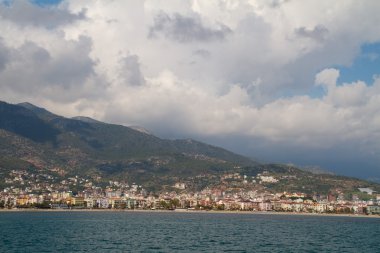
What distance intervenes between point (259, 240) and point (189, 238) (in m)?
10.8

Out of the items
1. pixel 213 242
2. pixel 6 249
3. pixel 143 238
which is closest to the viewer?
pixel 6 249

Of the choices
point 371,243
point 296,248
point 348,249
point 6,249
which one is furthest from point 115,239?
point 371,243

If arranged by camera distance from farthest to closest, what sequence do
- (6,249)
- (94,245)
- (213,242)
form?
(213,242) < (94,245) < (6,249)

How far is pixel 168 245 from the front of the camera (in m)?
70.7

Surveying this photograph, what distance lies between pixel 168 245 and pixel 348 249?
25.0 metres

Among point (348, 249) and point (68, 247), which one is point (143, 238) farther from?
point (348, 249)

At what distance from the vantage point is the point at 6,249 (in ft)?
210

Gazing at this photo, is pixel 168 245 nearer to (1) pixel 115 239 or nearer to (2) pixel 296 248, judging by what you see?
(1) pixel 115 239

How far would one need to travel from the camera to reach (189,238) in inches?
3233

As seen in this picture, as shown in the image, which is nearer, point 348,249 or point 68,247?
point 68,247

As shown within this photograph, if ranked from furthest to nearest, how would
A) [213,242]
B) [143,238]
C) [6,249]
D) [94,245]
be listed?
[143,238], [213,242], [94,245], [6,249]

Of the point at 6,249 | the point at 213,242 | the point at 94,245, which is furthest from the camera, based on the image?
the point at 213,242

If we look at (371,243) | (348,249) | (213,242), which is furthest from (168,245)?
(371,243)

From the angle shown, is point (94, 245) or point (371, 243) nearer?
point (94, 245)
